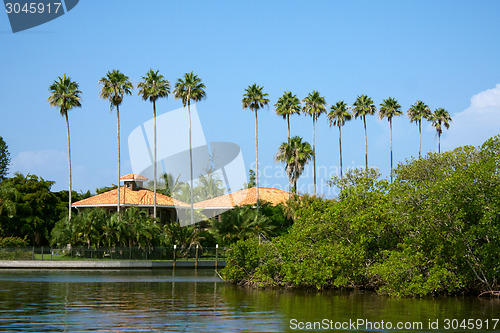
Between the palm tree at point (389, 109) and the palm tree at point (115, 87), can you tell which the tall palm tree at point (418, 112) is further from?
the palm tree at point (115, 87)

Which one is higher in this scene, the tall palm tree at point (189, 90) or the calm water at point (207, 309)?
the tall palm tree at point (189, 90)

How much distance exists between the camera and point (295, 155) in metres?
87.1

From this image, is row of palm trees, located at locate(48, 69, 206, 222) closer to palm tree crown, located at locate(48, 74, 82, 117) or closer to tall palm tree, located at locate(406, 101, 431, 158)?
palm tree crown, located at locate(48, 74, 82, 117)

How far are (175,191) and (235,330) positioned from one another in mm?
94657

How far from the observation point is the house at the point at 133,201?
293 feet

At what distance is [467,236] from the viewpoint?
33031 millimetres

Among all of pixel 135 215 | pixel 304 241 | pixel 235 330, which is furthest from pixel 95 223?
pixel 235 330

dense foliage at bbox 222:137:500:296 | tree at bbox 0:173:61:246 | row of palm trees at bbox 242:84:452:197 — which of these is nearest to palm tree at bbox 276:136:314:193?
row of palm trees at bbox 242:84:452:197

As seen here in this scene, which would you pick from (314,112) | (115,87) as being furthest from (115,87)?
(314,112)

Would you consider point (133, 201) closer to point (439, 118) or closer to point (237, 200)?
point (237, 200)

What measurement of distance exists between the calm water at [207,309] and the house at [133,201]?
48.7 meters

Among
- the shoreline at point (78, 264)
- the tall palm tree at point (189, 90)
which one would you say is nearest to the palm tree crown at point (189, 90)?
the tall palm tree at point (189, 90)

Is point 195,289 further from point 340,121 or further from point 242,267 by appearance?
point 340,121

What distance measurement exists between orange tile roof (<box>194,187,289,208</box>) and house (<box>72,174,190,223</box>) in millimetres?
3791
